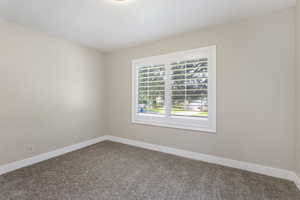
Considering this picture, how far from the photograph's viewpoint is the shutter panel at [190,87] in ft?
8.73

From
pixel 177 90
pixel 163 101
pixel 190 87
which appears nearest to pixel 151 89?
pixel 163 101

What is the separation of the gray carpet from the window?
810 millimetres

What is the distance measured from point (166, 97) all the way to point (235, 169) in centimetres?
178

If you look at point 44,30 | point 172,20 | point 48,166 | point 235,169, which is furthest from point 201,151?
point 44,30

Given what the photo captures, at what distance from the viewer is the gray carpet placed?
1710 mm

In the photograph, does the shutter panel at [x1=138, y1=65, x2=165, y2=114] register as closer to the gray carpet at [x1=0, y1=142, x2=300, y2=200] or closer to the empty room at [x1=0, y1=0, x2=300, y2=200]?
the empty room at [x1=0, y1=0, x2=300, y2=200]

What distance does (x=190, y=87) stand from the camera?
2.79m

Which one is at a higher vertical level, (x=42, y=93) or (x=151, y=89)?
(x=151, y=89)

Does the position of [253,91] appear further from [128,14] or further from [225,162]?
[128,14]

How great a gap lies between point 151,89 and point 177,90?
26.5 inches

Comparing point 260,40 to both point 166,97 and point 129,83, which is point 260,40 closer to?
point 166,97

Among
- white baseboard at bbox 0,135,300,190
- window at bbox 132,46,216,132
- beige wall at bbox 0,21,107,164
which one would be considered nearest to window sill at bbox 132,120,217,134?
window at bbox 132,46,216,132

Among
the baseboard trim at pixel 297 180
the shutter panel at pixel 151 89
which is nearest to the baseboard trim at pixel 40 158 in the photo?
the shutter panel at pixel 151 89

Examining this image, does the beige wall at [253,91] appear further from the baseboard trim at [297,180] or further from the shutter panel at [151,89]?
the shutter panel at [151,89]
